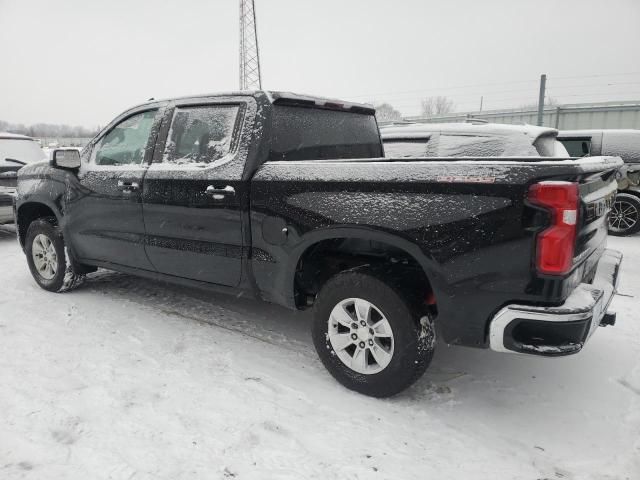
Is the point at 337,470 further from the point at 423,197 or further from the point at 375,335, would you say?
the point at 423,197

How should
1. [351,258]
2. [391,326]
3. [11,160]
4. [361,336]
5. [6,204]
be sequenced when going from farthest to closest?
1. [11,160]
2. [6,204]
3. [351,258]
4. [361,336]
5. [391,326]

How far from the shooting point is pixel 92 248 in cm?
437

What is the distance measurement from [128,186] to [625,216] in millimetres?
7801

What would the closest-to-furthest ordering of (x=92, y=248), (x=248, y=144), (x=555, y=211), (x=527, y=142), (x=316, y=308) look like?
(x=555, y=211), (x=316, y=308), (x=248, y=144), (x=92, y=248), (x=527, y=142)

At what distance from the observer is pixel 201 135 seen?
3.59 meters

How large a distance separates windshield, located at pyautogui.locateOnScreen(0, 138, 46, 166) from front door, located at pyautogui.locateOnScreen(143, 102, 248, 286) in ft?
17.3

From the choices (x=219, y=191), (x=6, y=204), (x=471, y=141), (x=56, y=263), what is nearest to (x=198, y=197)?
(x=219, y=191)

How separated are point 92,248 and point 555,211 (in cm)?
378

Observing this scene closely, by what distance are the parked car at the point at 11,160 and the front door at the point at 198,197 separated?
487cm

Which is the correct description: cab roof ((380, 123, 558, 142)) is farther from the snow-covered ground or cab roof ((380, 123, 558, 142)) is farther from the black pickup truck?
the snow-covered ground

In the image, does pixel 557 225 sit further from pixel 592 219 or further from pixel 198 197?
pixel 198 197

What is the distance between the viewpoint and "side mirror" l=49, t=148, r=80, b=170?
4211mm

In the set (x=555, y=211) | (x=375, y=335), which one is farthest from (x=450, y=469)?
(x=555, y=211)

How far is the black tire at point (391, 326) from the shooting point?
8.75 feet
